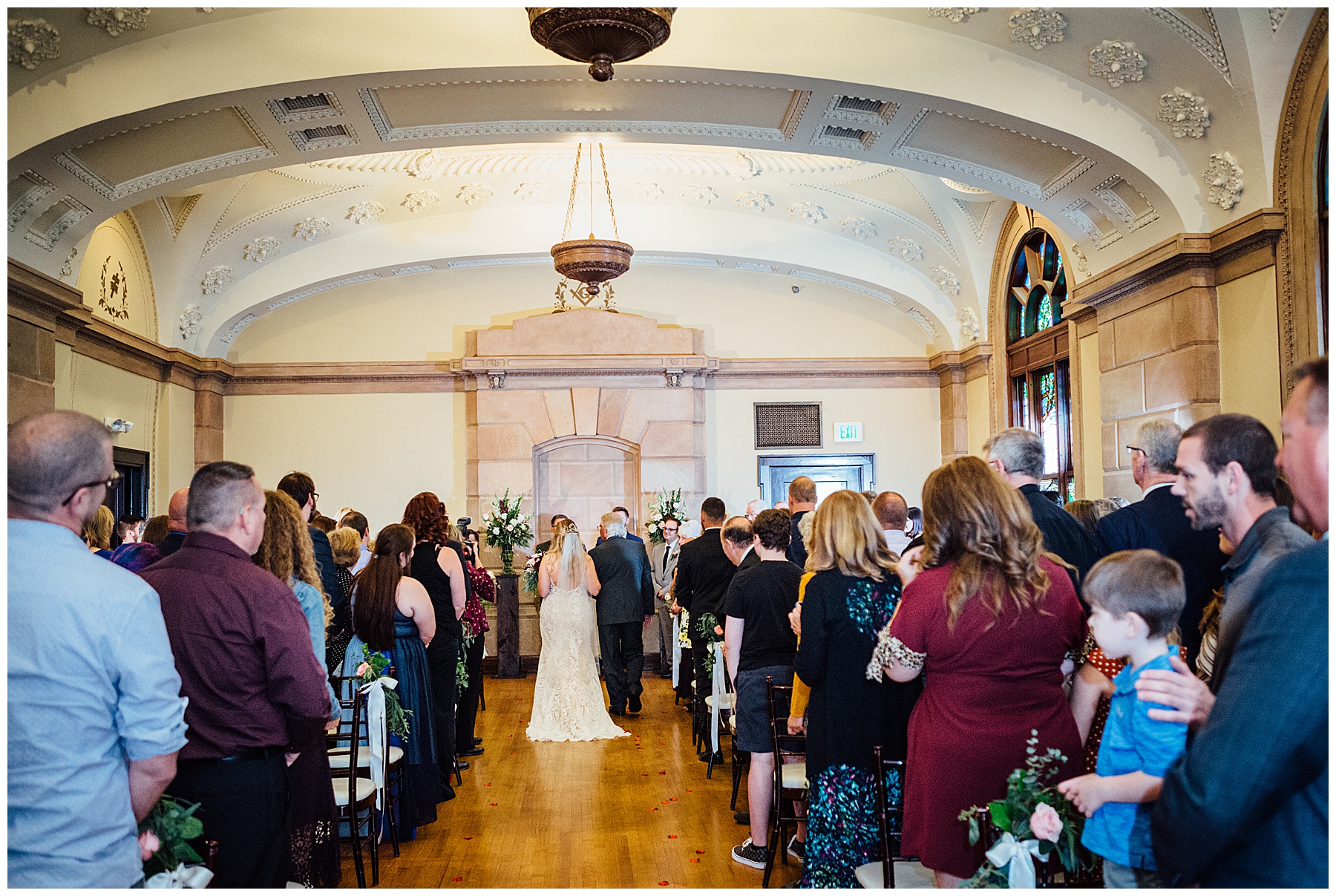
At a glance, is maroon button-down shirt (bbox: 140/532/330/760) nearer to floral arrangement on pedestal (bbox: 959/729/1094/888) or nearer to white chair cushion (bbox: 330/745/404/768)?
floral arrangement on pedestal (bbox: 959/729/1094/888)

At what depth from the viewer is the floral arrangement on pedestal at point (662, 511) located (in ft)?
40.1

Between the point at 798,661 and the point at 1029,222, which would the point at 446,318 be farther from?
the point at 798,661

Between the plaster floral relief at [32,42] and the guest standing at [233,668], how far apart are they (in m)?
4.65

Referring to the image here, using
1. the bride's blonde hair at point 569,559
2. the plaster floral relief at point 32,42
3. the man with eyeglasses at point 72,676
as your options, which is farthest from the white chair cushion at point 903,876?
the plaster floral relief at point 32,42

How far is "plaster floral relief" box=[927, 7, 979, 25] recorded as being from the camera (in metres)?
6.36

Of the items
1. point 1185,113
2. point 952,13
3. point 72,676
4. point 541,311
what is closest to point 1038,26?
point 952,13

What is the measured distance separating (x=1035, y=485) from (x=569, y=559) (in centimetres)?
453

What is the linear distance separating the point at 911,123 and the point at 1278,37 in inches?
88.1

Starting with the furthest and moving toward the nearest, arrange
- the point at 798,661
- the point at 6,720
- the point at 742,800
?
1. the point at 742,800
2. the point at 798,661
3. the point at 6,720

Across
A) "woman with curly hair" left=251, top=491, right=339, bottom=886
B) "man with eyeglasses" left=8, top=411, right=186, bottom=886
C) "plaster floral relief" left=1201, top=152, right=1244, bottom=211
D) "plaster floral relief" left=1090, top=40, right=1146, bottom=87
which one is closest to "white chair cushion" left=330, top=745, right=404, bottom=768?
"woman with curly hair" left=251, top=491, right=339, bottom=886

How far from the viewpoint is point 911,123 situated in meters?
7.18

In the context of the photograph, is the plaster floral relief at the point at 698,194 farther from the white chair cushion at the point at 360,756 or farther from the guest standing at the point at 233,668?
the guest standing at the point at 233,668

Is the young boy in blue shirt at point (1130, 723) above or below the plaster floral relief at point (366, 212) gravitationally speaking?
below

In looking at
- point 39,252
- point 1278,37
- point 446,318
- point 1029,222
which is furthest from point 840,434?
point 39,252
